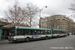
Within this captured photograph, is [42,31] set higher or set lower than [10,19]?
lower

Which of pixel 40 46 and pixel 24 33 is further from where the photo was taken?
pixel 24 33

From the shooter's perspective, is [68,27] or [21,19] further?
[68,27]

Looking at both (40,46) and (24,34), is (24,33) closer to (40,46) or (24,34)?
(24,34)

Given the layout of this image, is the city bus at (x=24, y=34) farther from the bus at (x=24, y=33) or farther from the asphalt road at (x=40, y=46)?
the asphalt road at (x=40, y=46)

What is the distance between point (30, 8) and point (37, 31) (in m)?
12.6

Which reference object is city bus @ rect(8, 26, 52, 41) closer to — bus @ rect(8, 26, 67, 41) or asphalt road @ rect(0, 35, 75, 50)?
bus @ rect(8, 26, 67, 41)

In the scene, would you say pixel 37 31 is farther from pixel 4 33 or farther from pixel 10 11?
pixel 10 11

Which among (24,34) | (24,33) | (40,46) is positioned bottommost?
(40,46)

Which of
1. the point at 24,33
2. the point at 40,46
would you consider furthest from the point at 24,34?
the point at 40,46

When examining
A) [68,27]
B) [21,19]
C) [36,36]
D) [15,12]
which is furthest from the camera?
[68,27]

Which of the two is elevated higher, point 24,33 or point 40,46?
point 24,33

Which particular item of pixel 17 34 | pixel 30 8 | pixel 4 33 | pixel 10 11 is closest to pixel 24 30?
pixel 17 34

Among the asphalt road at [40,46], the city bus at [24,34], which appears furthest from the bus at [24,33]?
the asphalt road at [40,46]

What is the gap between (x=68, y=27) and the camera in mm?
91188
